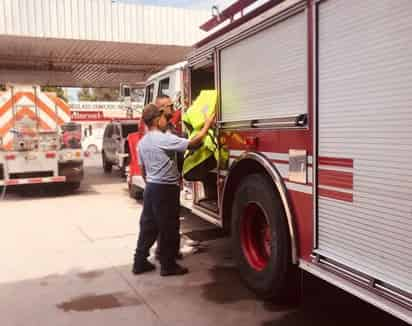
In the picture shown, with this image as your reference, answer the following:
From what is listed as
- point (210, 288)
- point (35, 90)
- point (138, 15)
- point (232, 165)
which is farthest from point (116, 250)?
point (138, 15)

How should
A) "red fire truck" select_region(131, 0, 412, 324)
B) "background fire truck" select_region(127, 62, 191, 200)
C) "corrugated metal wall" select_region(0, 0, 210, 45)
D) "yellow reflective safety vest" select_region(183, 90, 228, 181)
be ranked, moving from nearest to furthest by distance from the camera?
"red fire truck" select_region(131, 0, 412, 324) < "yellow reflective safety vest" select_region(183, 90, 228, 181) < "background fire truck" select_region(127, 62, 191, 200) < "corrugated metal wall" select_region(0, 0, 210, 45)

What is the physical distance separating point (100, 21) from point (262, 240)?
321 inches

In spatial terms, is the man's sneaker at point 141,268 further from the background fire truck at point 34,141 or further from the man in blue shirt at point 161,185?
the background fire truck at point 34,141

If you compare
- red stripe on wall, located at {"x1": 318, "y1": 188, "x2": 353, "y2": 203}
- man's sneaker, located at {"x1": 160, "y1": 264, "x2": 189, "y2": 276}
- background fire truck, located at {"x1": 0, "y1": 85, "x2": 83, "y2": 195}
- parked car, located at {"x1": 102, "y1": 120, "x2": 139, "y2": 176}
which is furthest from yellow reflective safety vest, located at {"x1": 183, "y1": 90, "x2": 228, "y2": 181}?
parked car, located at {"x1": 102, "y1": 120, "x2": 139, "y2": 176}

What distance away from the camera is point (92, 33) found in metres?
10.7

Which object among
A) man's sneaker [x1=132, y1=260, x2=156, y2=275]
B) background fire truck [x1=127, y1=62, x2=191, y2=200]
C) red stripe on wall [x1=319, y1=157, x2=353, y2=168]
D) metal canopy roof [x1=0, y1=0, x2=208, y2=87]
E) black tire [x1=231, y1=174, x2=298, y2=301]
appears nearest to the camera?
red stripe on wall [x1=319, y1=157, x2=353, y2=168]

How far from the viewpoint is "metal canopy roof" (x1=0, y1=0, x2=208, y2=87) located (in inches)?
397

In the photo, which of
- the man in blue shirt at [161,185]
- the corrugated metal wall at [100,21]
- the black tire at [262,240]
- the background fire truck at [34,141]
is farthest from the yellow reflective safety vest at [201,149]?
the corrugated metal wall at [100,21]

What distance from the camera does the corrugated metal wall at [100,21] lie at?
995cm

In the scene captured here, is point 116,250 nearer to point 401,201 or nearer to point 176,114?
point 176,114

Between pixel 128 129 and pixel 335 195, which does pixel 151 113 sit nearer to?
pixel 335 195

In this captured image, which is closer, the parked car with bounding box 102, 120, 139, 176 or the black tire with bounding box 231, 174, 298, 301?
the black tire with bounding box 231, 174, 298, 301

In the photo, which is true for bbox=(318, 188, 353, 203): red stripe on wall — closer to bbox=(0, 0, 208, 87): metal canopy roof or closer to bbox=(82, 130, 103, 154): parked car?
bbox=(0, 0, 208, 87): metal canopy roof

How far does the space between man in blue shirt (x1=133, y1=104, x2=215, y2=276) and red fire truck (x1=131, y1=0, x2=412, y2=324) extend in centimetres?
52
